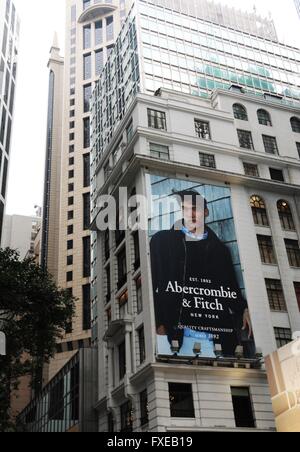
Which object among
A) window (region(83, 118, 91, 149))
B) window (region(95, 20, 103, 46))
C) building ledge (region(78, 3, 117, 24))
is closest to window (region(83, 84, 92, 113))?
window (region(83, 118, 91, 149))

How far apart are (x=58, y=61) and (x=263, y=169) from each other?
4191 inches

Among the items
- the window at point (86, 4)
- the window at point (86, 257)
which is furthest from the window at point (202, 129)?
the window at point (86, 4)

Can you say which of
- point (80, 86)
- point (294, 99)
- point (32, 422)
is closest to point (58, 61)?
point (80, 86)

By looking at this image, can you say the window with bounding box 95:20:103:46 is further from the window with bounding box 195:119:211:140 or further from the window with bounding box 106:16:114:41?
the window with bounding box 195:119:211:140

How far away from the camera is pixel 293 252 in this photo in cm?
4316

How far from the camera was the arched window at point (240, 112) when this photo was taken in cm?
4934

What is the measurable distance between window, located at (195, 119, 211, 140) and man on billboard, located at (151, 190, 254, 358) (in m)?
8.26

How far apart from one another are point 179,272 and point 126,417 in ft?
35.6

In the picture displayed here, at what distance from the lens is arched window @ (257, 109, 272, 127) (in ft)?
164

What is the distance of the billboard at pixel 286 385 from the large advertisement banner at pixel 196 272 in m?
4.28

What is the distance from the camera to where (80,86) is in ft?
367

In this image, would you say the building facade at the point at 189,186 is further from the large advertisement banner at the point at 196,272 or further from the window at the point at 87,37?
the window at the point at 87,37

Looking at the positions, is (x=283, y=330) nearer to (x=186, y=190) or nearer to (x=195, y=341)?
(x=195, y=341)

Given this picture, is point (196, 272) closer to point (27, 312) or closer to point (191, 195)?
point (191, 195)
